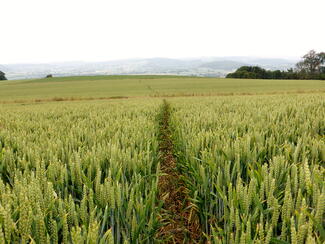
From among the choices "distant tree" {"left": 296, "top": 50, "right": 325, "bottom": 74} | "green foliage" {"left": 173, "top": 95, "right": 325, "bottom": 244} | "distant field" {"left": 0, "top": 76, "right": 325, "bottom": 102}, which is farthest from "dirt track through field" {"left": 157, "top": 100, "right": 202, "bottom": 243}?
"distant tree" {"left": 296, "top": 50, "right": 325, "bottom": 74}

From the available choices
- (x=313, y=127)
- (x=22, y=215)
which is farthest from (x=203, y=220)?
(x=313, y=127)

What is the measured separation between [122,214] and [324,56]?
110 metres

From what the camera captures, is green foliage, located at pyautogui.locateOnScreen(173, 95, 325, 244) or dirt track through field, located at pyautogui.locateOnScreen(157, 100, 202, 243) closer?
green foliage, located at pyautogui.locateOnScreen(173, 95, 325, 244)

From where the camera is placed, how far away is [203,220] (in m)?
2.15

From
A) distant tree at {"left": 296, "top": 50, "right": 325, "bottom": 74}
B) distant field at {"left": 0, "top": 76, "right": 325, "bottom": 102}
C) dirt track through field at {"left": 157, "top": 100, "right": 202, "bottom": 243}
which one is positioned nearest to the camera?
dirt track through field at {"left": 157, "top": 100, "right": 202, "bottom": 243}

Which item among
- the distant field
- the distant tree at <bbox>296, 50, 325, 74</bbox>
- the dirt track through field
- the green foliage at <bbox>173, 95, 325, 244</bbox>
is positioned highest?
the distant tree at <bbox>296, 50, 325, 74</bbox>

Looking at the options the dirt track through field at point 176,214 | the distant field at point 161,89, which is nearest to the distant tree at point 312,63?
the distant field at point 161,89

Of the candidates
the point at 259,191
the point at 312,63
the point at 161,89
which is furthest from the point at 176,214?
the point at 312,63

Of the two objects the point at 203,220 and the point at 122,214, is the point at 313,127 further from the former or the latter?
the point at 122,214

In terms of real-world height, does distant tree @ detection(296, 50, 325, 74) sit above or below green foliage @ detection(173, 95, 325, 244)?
above

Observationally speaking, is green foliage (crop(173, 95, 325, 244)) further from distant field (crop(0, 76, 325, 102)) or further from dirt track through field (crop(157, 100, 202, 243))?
distant field (crop(0, 76, 325, 102))

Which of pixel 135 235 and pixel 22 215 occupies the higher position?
pixel 22 215

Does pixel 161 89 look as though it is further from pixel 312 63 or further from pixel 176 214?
pixel 312 63

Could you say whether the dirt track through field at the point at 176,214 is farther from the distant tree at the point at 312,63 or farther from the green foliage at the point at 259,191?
the distant tree at the point at 312,63
